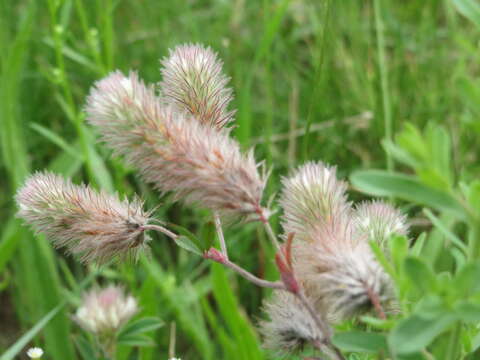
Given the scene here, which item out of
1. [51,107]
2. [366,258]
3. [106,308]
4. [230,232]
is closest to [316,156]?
[230,232]

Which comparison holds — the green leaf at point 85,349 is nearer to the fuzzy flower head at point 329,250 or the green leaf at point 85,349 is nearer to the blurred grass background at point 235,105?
the blurred grass background at point 235,105

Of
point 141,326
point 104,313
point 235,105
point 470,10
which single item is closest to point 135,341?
point 141,326

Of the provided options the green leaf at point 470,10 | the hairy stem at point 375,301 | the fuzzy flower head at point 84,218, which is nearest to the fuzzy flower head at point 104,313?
the fuzzy flower head at point 84,218

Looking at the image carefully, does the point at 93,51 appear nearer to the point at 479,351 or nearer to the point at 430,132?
the point at 479,351

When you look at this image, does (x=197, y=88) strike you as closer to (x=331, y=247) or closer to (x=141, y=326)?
(x=331, y=247)

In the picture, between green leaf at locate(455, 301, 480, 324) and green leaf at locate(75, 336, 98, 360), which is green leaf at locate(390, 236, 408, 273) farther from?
green leaf at locate(75, 336, 98, 360)

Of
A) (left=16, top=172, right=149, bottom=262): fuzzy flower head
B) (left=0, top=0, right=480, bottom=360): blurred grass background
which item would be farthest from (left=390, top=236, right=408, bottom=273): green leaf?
(left=0, top=0, right=480, bottom=360): blurred grass background

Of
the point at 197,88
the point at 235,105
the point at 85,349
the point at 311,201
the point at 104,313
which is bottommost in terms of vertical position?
the point at 85,349
